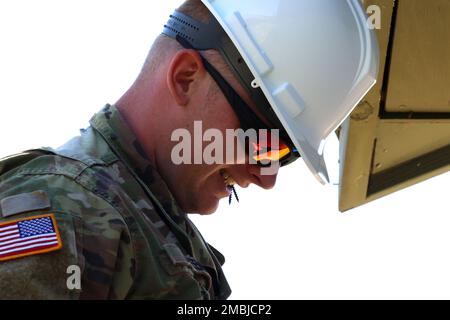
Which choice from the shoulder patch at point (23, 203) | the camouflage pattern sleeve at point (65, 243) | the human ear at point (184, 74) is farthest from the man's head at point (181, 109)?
the shoulder patch at point (23, 203)

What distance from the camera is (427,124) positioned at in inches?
150

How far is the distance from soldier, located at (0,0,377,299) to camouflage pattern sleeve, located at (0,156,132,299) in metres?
0.01

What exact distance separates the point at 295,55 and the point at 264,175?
542mm

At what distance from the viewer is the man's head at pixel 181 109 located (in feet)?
9.53

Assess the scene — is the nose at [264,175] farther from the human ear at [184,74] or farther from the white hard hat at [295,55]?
the human ear at [184,74]

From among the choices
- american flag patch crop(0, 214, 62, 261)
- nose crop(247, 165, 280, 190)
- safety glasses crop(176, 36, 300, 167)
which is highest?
american flag patch crop(0, 214, 62, 261)

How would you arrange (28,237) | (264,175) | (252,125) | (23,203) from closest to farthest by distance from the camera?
(28,237) → (23,203) → (252,125) → (264,175)

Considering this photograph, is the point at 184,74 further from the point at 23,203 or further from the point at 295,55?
the point at 23,203

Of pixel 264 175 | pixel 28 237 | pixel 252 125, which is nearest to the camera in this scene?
pixel 28 237

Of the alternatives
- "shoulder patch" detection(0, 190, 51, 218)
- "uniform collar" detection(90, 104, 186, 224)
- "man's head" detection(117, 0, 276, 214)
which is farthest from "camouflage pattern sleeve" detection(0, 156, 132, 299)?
"man's head" detection(117, 0, 276, 214)

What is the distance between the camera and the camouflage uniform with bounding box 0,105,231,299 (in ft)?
7.17

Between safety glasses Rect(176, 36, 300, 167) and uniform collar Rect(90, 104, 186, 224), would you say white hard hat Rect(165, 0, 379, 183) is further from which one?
uniform collar Rect(90, 104, 186, 224)

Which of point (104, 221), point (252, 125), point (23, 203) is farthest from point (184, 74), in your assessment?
point (23, 203)

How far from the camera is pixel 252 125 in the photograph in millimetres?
2881
